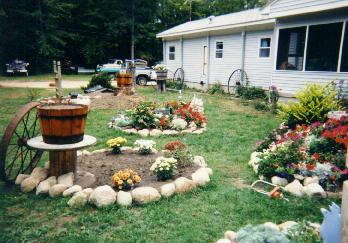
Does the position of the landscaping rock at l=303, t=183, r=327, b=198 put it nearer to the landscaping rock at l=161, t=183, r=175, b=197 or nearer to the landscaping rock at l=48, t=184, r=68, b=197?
the landscaping rock at l=161, t=183, r=175, b=197

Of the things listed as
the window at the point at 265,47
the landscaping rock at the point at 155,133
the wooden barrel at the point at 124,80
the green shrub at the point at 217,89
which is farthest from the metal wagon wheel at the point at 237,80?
the landscaping rock at the point at 155,133

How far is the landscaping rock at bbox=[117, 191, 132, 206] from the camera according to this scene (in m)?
4.03

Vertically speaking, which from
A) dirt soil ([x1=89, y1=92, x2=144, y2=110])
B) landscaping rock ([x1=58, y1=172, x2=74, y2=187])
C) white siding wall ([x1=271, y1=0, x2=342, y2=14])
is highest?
white siding wall ([x1=271, y1=0, x2=342, y2=14])

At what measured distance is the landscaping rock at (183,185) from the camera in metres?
4.38

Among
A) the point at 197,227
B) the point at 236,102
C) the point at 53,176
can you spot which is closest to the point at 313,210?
the point at 197,227

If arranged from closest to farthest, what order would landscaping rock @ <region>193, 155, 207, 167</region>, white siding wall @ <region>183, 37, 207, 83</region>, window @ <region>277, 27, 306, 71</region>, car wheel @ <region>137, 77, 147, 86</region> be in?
landscaping rock @ <region>193, 155, 207, 167</region> → window @ <region>277, 27, 306, 71</region> → white siding wall @ <region>183, 37, 207, 83</region> → car wheel @ <region>137, 77, 147, 86</region>

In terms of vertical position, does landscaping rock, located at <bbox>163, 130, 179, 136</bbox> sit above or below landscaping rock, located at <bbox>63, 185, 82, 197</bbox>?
above

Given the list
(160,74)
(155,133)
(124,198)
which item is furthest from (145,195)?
(160,74)

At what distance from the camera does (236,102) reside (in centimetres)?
1304

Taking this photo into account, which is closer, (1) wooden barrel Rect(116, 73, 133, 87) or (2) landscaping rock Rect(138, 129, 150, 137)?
(2) landscaping rock Rect(138, 129, 150, 137)

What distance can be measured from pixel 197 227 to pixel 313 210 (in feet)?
4.94

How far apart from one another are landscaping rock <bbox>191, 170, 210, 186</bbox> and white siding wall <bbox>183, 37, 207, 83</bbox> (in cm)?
1369

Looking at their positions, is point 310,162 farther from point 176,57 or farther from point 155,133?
point 176,57

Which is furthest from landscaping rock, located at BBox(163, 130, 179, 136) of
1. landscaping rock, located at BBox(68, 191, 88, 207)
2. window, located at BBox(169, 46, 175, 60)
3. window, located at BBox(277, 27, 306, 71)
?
window, located at BBox(169, 46, 175, 60)
